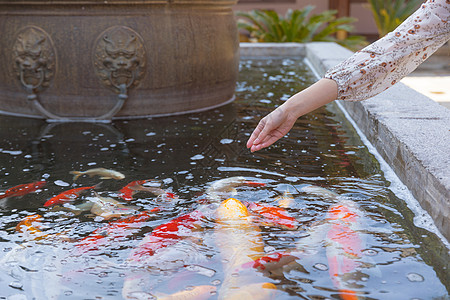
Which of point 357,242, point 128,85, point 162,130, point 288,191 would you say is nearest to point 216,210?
point 288,191

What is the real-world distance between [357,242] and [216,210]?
56 cm

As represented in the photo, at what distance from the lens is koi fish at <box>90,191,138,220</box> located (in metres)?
Answer: 2.10

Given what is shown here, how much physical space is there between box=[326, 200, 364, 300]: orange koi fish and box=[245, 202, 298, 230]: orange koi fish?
0.14m

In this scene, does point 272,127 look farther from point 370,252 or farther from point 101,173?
point 101,173

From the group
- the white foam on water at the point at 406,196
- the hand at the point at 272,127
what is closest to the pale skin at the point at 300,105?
the hand at the point at 272,127

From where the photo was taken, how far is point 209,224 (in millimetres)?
1968

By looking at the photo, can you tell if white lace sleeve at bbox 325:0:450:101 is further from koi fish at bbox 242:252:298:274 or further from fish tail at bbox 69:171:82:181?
fish tail at bbox 69:171:82:181

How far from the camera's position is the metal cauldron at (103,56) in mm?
3611

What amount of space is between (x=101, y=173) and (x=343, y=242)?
51.4 inches

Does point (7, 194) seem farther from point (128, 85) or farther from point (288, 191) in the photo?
point (128, 85)

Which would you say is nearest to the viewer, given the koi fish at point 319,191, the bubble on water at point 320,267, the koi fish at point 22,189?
the bubble on water at point 320,267

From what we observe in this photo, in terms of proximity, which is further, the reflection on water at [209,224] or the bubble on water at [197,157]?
the bubble on water at [197,157]

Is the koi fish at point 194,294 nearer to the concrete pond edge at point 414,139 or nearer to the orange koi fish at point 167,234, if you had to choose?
the orange koi fish at point 167,234

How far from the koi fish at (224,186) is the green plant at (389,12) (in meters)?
11.3
